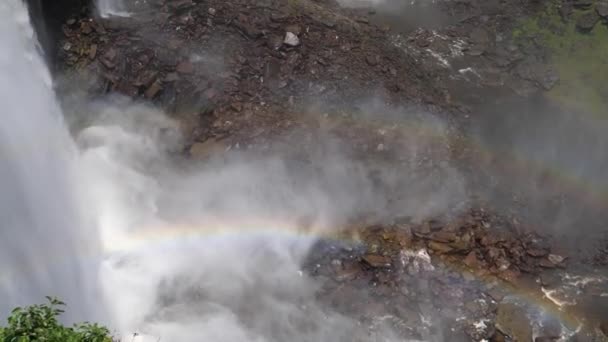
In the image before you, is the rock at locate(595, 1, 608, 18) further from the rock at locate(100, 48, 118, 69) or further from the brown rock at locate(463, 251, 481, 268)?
the rock at locate(100, 48, 118, 69)

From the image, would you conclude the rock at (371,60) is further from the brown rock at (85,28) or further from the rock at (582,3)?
the brown rock at (85,28)

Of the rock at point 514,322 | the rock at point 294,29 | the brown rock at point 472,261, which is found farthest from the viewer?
the rock at point 294,29

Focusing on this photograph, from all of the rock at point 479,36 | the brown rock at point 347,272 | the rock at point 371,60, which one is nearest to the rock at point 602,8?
the rock at point 479,36

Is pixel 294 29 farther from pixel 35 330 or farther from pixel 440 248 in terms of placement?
pixel 35 330

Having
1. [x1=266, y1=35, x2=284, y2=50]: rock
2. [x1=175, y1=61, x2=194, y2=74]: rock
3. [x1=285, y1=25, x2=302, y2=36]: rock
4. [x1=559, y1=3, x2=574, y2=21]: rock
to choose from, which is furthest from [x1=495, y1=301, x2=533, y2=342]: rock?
[x1=559, y1=3, x2=574, y2=21]: rock

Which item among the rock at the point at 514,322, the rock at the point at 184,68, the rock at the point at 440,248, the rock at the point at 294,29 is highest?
the rock at the point at 294,29
